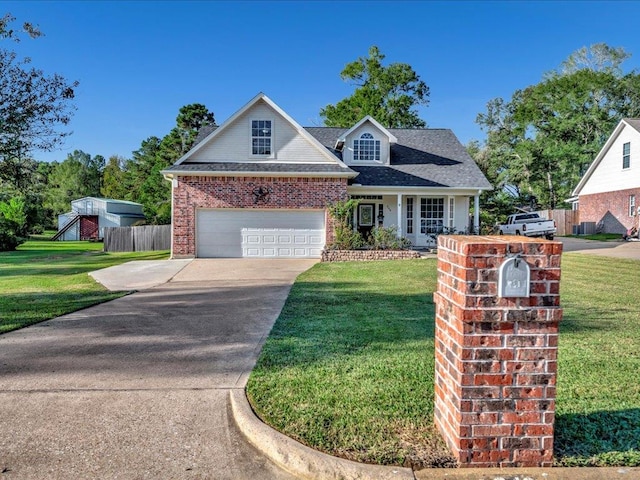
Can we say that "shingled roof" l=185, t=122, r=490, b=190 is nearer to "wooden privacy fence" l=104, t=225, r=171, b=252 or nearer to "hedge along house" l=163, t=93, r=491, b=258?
"hedge along house" l=163, t=93, r=491, b=258

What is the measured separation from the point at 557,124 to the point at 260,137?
30.5 metres

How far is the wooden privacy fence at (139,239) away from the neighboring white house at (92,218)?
18.3 m

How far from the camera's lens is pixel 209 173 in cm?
1628

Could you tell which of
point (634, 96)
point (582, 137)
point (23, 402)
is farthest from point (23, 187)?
point (634, 96)

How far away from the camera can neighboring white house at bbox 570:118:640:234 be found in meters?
24.8

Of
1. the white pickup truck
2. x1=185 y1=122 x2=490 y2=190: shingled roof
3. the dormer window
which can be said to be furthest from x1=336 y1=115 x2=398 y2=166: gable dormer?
the white pickup truck

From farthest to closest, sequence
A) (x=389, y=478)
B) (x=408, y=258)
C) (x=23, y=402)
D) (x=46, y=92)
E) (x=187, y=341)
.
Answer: (x=408, y=258)
(x=46, y=92)
(x=187, y=341)
(x=23, y=402)
(x=389, y=478)

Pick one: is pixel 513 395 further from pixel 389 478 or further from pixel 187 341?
pixel 187 341

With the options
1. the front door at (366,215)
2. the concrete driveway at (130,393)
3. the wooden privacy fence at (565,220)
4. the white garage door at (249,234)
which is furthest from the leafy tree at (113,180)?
the concrete driveway at (130,393)

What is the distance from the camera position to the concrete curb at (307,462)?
2.57 m

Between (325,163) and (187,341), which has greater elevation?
(325,163)

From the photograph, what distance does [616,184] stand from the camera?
26.4m

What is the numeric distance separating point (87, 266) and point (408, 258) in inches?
459

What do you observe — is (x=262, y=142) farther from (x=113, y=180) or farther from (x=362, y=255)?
(x=113, y=180)
